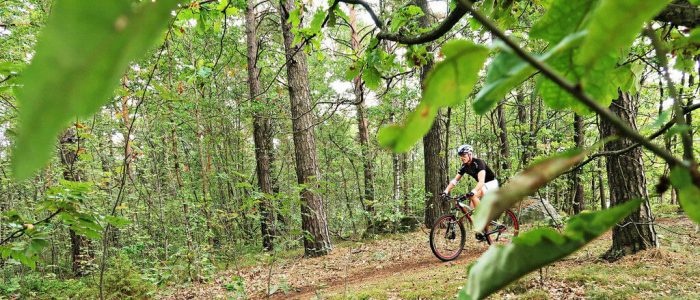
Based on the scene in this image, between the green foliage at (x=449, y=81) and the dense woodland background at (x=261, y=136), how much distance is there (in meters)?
0.02

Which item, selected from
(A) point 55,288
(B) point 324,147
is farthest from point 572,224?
(B) point 324,147

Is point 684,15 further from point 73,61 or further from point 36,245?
point 36,245

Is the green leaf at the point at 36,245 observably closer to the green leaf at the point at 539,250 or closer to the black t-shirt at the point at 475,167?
the green leaf at the point at 539,250

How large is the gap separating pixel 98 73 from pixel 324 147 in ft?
55.0

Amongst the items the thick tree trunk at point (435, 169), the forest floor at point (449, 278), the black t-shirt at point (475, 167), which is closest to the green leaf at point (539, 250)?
the forest floor at point (449, 278)

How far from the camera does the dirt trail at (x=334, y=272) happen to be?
5492mm

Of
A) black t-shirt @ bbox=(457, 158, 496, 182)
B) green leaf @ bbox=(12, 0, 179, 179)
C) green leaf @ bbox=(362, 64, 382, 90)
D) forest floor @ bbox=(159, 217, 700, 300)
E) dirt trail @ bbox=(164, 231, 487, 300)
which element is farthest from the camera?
black t-shirt @ bbox=(457, 158, 496, 182)

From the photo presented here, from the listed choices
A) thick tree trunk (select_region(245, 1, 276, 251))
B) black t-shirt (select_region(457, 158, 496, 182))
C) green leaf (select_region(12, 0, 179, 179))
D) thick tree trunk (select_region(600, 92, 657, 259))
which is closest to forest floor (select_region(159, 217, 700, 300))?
thick tree trunk (select_region(600, 92, 657, 259))

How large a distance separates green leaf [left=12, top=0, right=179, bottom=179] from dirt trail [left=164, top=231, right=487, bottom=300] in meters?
4.53

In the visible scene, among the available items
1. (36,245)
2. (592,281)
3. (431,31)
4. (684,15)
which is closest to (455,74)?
(684,15)

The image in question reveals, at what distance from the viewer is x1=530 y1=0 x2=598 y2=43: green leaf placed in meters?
0.38

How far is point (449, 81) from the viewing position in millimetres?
337

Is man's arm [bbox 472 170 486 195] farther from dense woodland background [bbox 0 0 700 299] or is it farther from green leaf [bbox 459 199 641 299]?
green leaf [bbox 459 199 641 299]

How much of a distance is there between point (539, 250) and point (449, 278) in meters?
4.69
